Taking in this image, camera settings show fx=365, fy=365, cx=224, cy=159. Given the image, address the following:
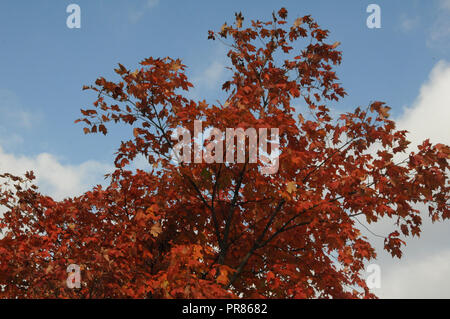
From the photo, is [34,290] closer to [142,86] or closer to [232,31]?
[142,86]

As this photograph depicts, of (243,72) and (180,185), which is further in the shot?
(243,72)

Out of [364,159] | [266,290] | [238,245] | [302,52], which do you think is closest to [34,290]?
[238,245]

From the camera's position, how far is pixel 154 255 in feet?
25.4

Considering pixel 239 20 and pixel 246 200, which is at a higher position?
pixel 239 20

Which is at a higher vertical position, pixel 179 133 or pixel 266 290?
pixel 179 133

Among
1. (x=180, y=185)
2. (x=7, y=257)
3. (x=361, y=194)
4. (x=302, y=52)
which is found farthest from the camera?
(x=302, y=52)

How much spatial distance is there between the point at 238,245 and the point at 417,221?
3601 millimetres

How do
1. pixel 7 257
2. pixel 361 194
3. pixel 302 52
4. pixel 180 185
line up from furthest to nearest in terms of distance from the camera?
pixel 302 52 < pixel 180 185 < pixel 7 257 < pixel 361 194

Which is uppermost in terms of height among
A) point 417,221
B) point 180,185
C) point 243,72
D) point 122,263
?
point 243,72

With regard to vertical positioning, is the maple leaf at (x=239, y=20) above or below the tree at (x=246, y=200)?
above

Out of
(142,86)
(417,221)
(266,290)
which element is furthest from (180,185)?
(417,221)

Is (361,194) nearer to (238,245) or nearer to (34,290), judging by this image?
(238,245)

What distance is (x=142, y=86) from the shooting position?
728 centimetres

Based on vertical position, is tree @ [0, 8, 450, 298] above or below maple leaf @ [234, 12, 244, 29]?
below
